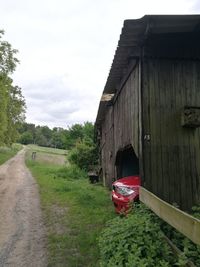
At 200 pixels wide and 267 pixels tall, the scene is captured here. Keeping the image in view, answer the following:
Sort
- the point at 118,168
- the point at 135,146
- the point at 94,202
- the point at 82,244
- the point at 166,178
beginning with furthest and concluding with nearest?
the point at 118,168
the point at 94,202
the point at 135,146
the point at 166,178
the point at 82,244

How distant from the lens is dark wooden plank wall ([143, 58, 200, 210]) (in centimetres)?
962

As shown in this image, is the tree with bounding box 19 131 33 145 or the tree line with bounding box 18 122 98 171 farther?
the tree with bounding box 19 131 33 145

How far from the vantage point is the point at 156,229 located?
655 centimetres

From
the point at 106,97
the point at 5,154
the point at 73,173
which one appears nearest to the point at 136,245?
the point at 106,97

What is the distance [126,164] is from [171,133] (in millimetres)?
6129

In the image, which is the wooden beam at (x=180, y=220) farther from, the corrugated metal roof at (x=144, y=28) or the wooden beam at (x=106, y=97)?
the wooden beam at (x=106, y=97)

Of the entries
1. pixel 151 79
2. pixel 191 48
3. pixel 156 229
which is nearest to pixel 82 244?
pixel 156 229

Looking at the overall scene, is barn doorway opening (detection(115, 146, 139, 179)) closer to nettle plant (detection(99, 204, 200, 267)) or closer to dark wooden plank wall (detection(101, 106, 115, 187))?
dark wooden plank wall (detection(101, 106, 115, 187))

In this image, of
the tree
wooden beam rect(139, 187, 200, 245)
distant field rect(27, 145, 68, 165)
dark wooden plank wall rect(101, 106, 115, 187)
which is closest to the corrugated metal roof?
wooden beam rect(139, 187, 200, 245)

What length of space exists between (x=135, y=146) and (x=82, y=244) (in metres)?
3.46

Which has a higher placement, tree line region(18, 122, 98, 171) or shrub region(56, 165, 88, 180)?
tree line region(18, 122, 98, 171)

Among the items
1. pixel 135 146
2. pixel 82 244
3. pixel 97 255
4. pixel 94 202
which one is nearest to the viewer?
pixel 97 255

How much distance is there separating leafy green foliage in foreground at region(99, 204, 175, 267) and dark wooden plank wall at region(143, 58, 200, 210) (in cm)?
224

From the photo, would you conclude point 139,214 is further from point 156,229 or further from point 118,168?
point 118,168
